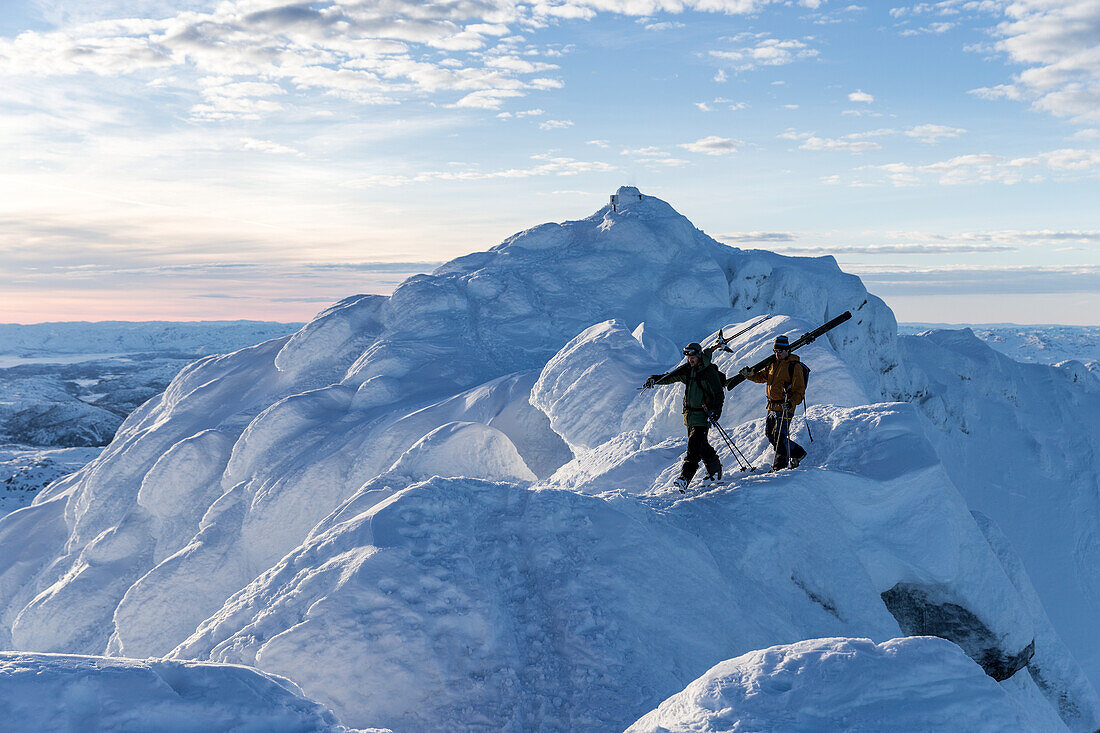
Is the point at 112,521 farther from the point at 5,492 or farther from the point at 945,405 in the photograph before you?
the point at 945,405

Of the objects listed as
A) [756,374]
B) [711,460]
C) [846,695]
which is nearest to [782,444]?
[711,460]

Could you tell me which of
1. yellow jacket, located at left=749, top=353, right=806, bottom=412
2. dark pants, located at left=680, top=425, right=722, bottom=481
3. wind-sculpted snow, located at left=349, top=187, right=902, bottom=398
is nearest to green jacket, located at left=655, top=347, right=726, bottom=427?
dark pants, located at left=680, top=425, right=722, bottom=481

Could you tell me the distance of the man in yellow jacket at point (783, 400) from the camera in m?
10.0

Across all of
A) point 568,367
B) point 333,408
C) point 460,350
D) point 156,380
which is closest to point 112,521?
point 333,408

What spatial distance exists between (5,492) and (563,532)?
58.8 meters

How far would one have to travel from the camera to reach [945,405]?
4328 centimetres

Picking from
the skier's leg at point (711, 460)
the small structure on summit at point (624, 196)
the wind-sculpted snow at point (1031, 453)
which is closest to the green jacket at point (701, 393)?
the skier's leg at point (711, 460)

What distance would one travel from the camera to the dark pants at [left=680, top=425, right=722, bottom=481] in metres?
10.0

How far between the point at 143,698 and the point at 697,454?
289 inches

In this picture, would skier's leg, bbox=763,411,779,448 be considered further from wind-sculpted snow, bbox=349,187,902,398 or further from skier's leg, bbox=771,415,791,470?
wind-sculpted snow, bbox=349,187,902,398

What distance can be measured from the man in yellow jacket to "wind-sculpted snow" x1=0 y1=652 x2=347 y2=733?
282 inches

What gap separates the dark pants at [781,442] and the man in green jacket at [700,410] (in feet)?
2.58

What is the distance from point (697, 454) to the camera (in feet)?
33.1

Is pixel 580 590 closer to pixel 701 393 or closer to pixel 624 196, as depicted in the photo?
pixel 701 393
